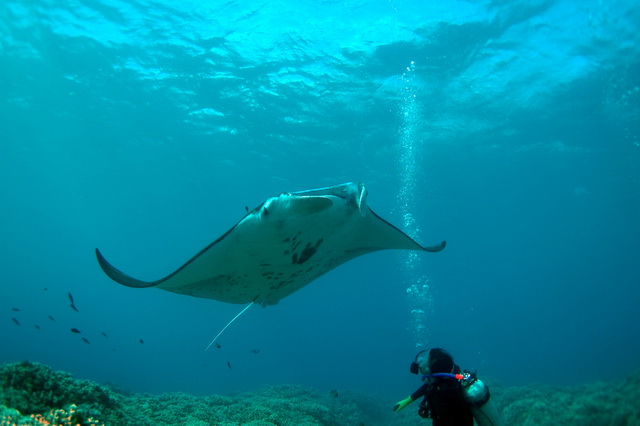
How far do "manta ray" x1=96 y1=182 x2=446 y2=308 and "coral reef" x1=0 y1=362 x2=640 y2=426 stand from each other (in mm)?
1085

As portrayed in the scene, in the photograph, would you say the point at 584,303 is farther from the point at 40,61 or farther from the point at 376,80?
the point at 40,61

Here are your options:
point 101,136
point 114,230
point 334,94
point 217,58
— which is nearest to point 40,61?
point 101,136

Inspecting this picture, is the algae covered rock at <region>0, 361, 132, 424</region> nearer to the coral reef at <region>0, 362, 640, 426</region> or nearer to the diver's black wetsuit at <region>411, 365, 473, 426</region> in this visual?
the coral reef at <region>0, 362, 640, 426</region>

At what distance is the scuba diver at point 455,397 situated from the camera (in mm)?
2947

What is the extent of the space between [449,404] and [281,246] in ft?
6.99

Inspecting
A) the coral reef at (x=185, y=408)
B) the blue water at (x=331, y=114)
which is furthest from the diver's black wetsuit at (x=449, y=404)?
the blue water at (x=331, y=114)

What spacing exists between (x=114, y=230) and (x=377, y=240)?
54393mm

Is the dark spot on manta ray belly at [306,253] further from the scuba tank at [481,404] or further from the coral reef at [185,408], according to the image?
the coral reef at [185,408]

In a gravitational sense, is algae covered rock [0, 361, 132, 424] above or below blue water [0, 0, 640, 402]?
below

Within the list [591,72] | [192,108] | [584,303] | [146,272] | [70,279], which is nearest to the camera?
[591,72]

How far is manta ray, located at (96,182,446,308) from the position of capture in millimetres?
3254

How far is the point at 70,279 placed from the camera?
8806cm

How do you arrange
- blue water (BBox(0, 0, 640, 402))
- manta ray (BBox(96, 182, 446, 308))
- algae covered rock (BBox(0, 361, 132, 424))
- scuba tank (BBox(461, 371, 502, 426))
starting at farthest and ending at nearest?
blue water (BBox(0, 0, 640, 402)), manta ray (BBox(96, 182, 446, 308)), scuba tank (BBox(461, 371, 502, 426)), algae covered rock (BBox(0, 361, 132, 424))

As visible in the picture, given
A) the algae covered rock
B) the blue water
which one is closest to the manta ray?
the algae covered rock
